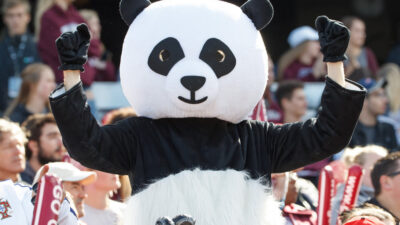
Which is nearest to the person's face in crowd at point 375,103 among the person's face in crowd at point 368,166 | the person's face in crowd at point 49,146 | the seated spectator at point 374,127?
the seated spectator at point 374,127

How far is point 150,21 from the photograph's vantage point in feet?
12.0

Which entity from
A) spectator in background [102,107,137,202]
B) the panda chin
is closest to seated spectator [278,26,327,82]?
spectator in background [102,107,137,202]

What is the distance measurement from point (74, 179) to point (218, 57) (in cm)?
128

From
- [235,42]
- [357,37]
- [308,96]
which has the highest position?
[235,42]

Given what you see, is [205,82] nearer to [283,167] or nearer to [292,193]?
[283,167]

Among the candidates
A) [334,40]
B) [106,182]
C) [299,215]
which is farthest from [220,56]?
[106,182]

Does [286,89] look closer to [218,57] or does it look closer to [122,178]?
[122,178]

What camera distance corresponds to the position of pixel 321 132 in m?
3.57

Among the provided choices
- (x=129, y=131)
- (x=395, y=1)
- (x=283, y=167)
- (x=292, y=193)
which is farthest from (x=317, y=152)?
(x=395, y=1)

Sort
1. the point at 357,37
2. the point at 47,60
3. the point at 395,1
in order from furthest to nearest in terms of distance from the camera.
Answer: the point at 395,1, the point at 357,37, the point at 47,60

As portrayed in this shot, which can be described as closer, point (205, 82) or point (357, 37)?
point (205, 82)

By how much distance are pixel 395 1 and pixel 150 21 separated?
25.1 feet

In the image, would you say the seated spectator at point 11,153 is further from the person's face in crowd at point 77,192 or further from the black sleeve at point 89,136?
the black sleeve at point 89,136

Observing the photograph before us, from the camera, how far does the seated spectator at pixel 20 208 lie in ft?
12.4
